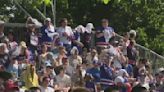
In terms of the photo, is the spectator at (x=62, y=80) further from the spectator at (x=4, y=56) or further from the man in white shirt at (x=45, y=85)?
the spectator at (x=4, y=56)

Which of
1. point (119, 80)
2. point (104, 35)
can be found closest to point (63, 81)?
point (119, 80)

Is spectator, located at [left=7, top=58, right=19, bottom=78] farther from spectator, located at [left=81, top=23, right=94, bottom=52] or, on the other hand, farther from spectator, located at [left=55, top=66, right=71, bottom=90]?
spectator, located at [left=81, top=23, right=94, bottom=52]

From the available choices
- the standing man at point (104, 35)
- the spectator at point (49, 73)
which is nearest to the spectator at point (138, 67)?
the standing man at point (104, 35)

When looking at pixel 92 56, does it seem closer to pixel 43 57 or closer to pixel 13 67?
pixel 43 57

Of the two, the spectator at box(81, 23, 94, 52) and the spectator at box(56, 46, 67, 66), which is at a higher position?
the spectator at box(81, 23, 94, 52)

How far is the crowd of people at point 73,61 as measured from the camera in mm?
16344

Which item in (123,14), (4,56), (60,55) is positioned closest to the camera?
(4,56)

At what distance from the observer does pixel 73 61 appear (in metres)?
17.8

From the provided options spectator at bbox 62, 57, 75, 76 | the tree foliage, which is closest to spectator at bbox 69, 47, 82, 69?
spectator at bbox 62, 57, 75, 76

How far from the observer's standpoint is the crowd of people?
16344mm

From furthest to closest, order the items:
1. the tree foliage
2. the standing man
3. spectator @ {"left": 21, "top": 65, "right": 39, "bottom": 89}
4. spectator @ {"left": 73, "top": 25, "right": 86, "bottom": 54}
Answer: the tree foliage, the standing man, spectator @ {"left": 73, "top": 25, "right": 86, "bottom": 54}, spectator @ {"left": 21, "top": 65, "right": 39, "bottom": 89}

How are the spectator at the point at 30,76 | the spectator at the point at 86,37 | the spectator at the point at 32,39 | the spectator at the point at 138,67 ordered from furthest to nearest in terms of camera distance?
the spectator at the point at 86,37 → the spectator at the point at 138,67 → the spectator at the point at 32,39 → the spectator at the point at 30,76

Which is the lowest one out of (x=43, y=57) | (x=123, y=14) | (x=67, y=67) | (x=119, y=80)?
(x=119, y=80)

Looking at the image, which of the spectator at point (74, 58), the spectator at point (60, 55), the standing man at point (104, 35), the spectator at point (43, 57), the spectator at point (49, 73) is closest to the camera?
the spectator at point (49, 73)
